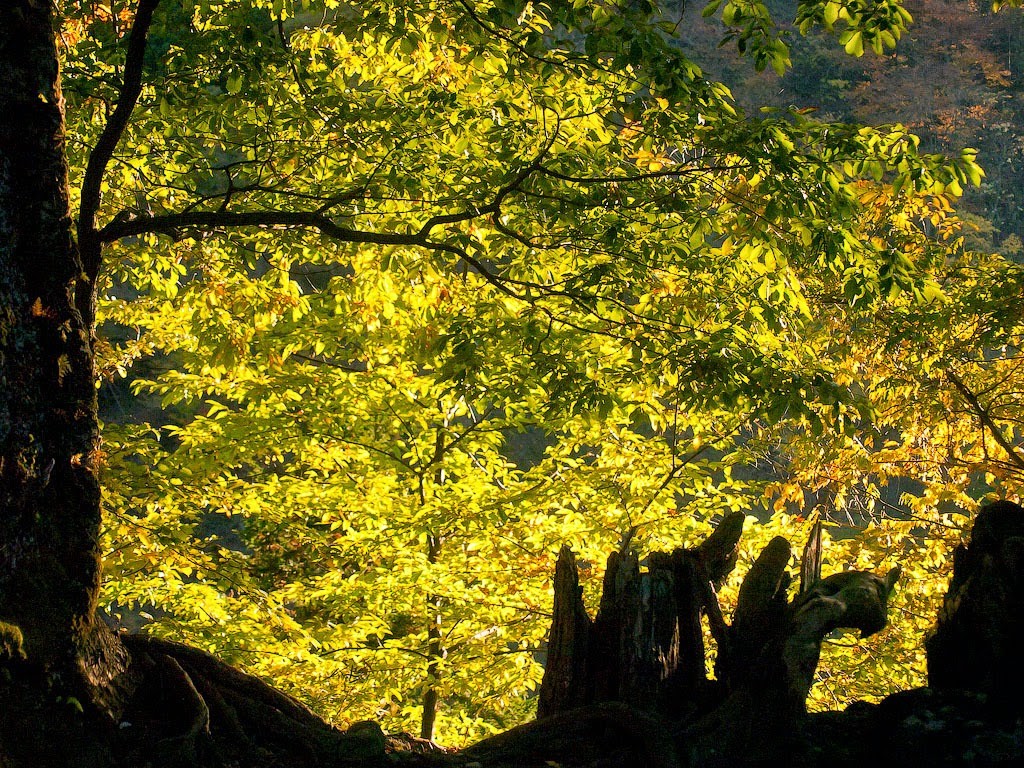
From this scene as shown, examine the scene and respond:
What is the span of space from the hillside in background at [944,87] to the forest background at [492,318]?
1007 inches

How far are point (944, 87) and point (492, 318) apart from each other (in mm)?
32665

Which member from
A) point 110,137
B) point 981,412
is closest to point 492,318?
point 110,137

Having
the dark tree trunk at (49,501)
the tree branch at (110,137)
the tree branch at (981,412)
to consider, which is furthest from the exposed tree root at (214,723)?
the tree branch at (981,412)

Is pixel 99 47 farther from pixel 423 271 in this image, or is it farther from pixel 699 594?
pixel 699 594

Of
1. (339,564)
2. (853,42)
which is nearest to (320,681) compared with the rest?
(339,564)

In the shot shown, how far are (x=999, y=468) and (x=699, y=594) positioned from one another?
333 centimetres

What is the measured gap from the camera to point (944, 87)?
31.9 meters

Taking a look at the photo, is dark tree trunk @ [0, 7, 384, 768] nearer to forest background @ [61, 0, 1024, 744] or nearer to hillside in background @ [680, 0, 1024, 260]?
forest background @ [61, 0, 1024, 744]

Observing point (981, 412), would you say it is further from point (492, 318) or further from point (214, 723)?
point (214, 723)

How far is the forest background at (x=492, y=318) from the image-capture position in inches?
165

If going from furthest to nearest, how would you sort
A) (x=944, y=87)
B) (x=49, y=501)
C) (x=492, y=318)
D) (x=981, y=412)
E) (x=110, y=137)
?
1. (x=944, y=87)
2. (x=981, y=412)
3. (x=492, y=318)
4. (x=110, y=137)
5. (x=49, y=501)

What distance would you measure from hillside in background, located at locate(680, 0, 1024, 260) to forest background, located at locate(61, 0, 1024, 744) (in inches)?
1007

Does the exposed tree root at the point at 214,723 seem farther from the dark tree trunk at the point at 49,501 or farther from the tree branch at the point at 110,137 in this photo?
the tree branch at the point at 110,137

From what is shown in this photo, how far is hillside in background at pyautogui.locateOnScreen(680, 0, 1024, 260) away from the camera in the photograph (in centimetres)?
3070
